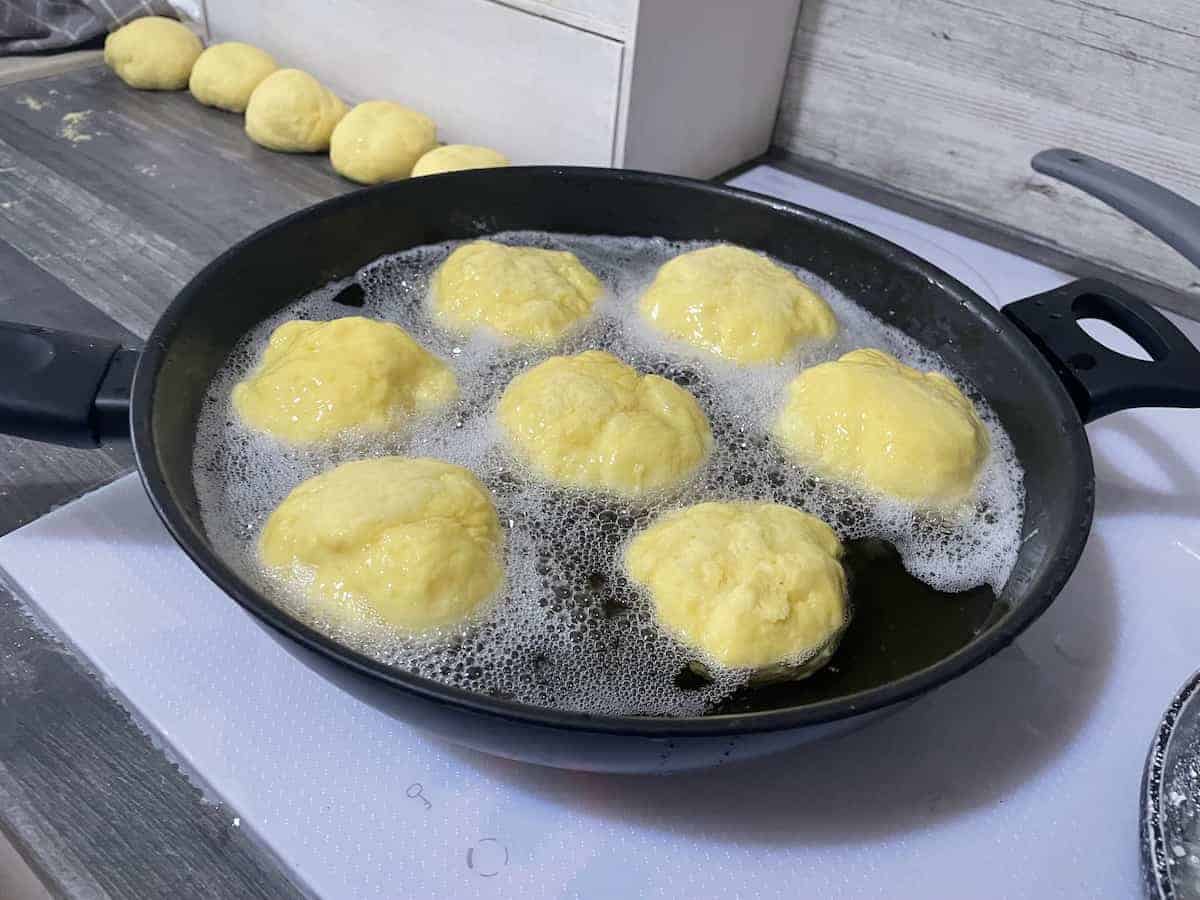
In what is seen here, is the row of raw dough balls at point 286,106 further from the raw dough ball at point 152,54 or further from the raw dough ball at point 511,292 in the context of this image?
the raw dough ball at point 511,292

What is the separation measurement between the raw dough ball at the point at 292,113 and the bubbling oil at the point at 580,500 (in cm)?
53

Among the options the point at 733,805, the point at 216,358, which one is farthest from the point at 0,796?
the point at 733,805

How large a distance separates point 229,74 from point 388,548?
109 cm

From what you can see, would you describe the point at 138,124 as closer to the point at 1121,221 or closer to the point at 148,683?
the point at 148,683

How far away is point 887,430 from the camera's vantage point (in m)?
0.75

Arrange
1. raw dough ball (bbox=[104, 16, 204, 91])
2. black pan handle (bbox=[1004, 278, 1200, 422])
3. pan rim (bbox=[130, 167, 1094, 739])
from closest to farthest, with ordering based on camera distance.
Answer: pan rim (bbox=[130, 167, 1094, 739]) < black pan handle (bbox=[1004, 278, 1200, 422]) < raw dough ball (bbox=[104, 16, 204, 91])

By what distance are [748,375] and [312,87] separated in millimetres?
870

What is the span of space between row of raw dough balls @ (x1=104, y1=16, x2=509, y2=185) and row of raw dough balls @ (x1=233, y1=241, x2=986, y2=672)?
0.42m

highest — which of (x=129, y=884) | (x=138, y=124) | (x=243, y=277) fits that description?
(x=243, y=277)

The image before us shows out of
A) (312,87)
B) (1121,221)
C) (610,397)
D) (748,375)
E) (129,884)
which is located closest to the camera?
(129,884)

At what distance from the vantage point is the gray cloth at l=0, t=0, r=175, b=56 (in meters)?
1.50

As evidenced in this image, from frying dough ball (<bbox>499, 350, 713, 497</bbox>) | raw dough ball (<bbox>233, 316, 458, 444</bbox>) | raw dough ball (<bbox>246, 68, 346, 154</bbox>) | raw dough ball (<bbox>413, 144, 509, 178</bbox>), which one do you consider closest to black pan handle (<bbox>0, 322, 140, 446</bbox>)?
raw dough ball (<bbox>233, 316, 458, 444</bbox>)

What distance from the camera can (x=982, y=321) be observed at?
81 centimetres

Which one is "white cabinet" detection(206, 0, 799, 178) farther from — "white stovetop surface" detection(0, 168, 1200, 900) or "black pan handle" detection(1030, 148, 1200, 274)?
"white stovetop surface" detection(0, 168, 1200, 900)
